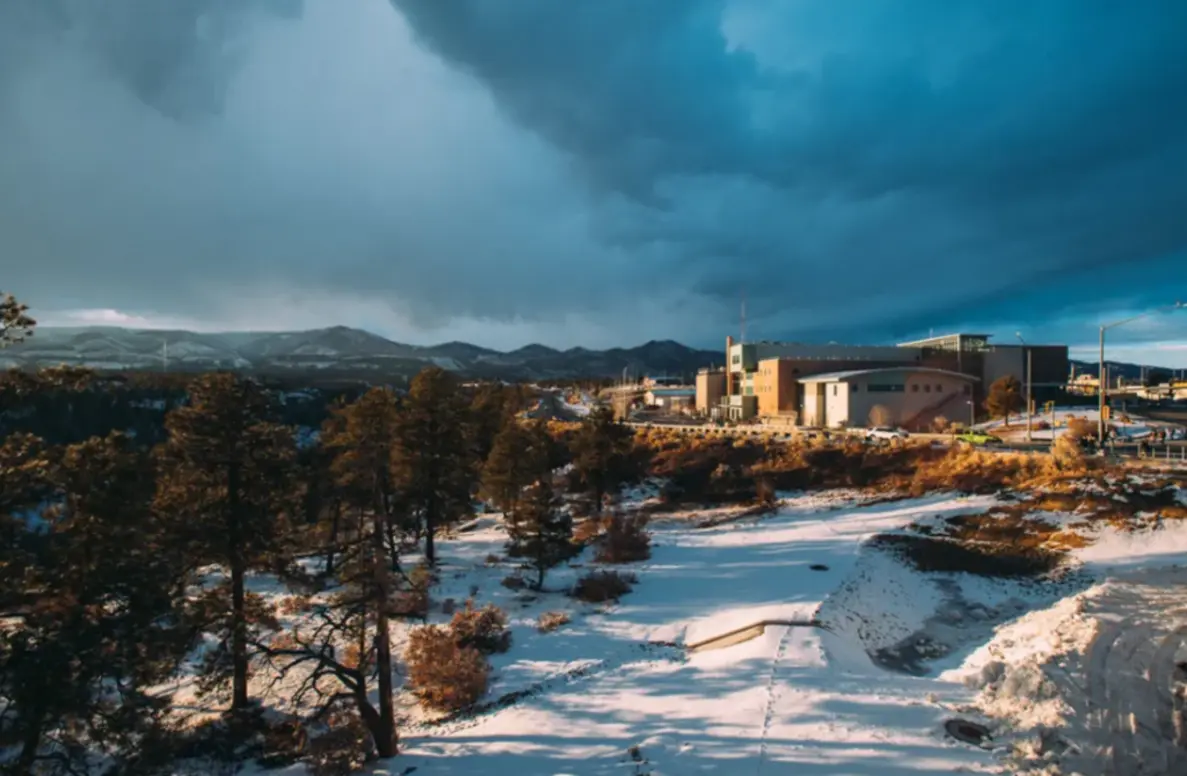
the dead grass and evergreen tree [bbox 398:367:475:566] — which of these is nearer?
the dead grass

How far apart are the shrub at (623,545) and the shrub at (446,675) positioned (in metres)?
10.7

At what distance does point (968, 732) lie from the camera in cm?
1059

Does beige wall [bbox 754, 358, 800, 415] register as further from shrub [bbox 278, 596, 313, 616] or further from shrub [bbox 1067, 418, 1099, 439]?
shrub [bbox 278, 596, 313, 616]

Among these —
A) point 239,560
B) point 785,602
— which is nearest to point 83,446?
point 239,560

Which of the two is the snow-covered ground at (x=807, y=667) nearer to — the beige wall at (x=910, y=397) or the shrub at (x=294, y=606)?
the shrub at (x=294, y=606)

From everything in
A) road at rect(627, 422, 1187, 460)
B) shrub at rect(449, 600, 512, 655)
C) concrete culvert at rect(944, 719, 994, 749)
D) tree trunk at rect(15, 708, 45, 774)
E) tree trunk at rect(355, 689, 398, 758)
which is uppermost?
road at rect(627, 422, 1187, 460)

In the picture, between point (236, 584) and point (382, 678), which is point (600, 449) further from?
point (382, 678)

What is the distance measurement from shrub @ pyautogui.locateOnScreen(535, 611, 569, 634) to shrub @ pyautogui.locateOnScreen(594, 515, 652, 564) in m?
6.16

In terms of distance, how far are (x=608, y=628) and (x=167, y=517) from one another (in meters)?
13.0

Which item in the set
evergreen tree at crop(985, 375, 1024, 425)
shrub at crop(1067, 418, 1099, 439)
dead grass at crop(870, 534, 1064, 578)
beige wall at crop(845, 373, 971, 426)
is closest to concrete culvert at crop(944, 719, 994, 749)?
Result: dead grass at crop(870, 534, 1064, 578)

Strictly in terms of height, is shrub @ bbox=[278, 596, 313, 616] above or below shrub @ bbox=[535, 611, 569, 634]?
below

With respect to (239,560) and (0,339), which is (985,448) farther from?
(0,339)

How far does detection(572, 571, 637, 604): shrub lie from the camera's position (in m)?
22.2

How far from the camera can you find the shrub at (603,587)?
72.8 feet
